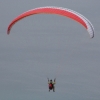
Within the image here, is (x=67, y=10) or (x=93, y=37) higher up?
(x=67, y=10)

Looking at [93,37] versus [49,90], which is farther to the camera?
[49,90]

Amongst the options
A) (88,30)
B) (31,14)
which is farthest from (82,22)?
(31,14)

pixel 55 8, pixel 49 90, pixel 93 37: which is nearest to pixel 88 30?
pixel 93 37

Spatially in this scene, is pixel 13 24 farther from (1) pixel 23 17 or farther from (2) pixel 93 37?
(2) pixel 93 37

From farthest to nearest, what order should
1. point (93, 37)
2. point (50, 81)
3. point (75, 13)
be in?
point (50, 81), point (75, 13), point (93, 37)

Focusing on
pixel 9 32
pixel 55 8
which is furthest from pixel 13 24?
pixel 55 8

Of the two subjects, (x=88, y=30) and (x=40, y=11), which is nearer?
(x=88, y=30)

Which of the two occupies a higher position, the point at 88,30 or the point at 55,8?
the point at 55,8

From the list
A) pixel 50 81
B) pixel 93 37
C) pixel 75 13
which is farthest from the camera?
A: pixel 50 81

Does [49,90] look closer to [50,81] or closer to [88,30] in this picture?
[50,81]
